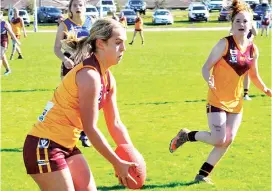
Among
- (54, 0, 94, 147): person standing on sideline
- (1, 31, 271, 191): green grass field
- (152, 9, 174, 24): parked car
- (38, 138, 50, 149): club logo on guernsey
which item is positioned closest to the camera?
(38, 138, 50, 149): club logo on guernsey

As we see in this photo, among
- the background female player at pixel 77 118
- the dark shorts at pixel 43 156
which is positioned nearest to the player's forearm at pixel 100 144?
the background female player at pixel 77 118

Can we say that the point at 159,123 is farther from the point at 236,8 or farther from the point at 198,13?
the point at 198,13

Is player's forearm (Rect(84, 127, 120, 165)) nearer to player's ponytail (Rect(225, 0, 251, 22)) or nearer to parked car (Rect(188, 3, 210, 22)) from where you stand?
player's ponytail (Rect(225, 0, 251, 22))

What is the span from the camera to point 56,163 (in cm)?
504

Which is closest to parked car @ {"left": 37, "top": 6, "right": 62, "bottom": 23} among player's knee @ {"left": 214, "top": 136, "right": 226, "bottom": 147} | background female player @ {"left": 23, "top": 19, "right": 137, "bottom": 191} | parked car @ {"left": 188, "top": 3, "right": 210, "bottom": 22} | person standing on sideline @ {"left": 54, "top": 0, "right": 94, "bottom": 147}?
parked car @ {"left": 188, "top": 3, "right": 210, "bottom": 22}

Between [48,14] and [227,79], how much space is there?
186 ft

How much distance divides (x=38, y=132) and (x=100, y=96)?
23.4 inches

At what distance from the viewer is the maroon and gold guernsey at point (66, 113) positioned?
16.3 ft

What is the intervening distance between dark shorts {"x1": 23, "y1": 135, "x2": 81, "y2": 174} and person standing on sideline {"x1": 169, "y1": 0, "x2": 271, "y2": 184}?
2.94m

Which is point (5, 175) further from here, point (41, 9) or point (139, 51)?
point (41, 9)

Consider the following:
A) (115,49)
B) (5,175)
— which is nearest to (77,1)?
(5,175)

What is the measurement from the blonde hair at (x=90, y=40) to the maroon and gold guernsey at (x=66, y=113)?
0.11 m

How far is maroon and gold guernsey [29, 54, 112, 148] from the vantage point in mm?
4957

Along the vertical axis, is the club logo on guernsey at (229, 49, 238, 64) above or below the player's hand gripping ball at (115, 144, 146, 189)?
above
